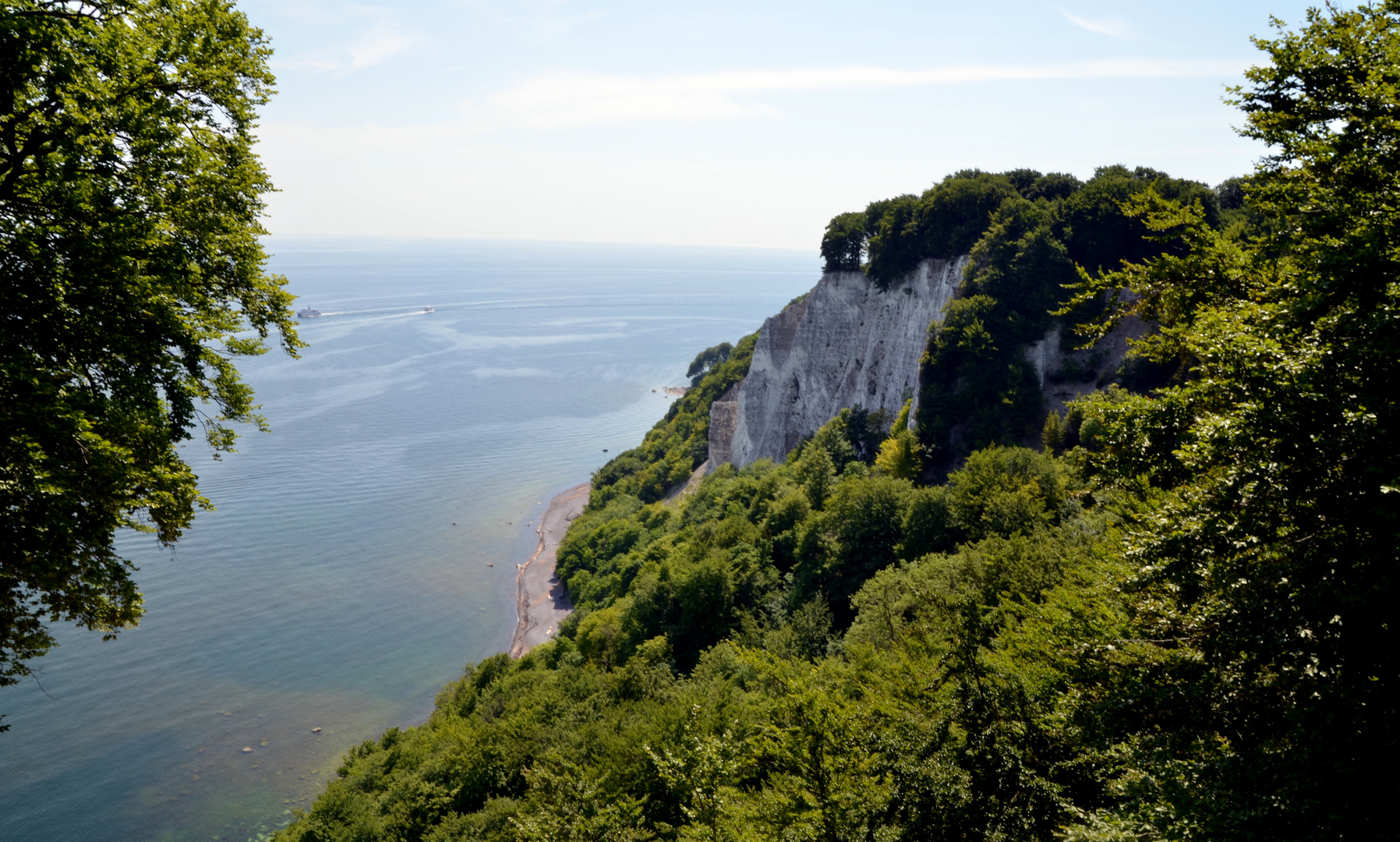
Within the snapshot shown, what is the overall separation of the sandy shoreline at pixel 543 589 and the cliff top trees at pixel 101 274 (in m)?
46.5

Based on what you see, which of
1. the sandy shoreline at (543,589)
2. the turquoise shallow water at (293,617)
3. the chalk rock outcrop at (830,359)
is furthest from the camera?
the sandy shoreline at (543,589)

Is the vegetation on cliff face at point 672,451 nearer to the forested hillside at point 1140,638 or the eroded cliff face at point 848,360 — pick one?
the eroded cliff face at point 848,360

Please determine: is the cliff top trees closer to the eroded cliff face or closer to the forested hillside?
the forested hillside

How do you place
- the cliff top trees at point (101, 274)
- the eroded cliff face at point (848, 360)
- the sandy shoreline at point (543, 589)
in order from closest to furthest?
the cliff top trees at point (101, 274) → the eroded cliff face at point (848, 360) → the sandy shoreline at point (543, 589)

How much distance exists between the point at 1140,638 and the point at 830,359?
4909 cm

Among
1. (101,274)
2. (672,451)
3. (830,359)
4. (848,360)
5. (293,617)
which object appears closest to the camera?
(101,274)

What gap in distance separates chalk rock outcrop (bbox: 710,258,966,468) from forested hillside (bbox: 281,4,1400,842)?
819 inches

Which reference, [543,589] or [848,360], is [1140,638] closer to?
[848,360]

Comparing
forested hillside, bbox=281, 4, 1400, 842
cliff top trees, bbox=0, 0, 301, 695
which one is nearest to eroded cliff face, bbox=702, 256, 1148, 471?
forested hillside, bbox=281, 4, 1400, 842

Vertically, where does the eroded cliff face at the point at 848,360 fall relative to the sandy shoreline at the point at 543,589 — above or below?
above

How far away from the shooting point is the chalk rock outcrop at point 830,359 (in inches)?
1986

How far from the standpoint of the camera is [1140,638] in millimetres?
12242

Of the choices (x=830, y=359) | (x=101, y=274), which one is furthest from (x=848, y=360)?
(x=101, y=274)

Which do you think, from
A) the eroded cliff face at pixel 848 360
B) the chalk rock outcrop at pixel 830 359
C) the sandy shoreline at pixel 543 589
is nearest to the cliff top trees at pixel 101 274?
the eroded cliff face at pixel 848 360
